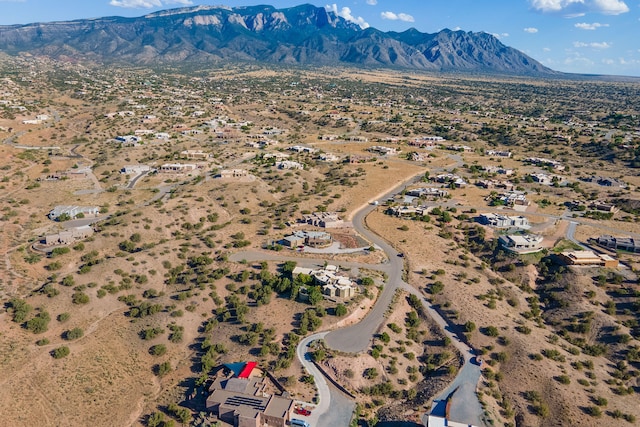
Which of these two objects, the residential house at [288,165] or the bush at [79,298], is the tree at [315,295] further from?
the residential house at [288,165]

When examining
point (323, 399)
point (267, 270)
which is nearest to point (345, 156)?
point (267, 270)

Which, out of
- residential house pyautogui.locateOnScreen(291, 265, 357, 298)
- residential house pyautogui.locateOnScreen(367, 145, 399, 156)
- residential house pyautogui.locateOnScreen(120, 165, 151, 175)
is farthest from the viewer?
residential house pyautogui.locateOnScreen(367, 145, 399, 156)

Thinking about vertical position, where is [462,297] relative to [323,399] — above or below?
above

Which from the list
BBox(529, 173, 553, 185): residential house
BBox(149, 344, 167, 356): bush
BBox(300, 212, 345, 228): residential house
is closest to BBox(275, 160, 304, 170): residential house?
BBox(300, 212, 345, 228): residential house

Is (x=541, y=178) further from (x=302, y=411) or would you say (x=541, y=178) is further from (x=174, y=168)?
(x=174, y=168)

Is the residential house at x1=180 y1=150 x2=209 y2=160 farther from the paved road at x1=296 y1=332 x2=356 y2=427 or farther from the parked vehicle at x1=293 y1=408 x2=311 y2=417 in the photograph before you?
the parked vehicle at x1=293 y1=408 x2=311 y2=417

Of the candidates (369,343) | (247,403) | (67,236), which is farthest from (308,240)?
(67,236)

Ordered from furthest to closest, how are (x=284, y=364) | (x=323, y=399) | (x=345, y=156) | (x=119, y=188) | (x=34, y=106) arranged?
(x=34, y=106)
(x=345, y=156)
(x=119, y=188)
(x=284, y=364)
(x=323, y=399)

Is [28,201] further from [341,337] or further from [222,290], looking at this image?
[341,337]

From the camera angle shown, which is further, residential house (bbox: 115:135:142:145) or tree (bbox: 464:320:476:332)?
residential house (bbox: 115:135:142:145)
